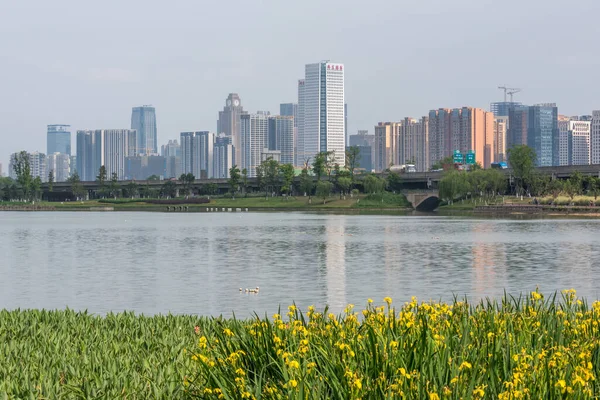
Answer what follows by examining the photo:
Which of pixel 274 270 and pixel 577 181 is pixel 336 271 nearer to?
pixel 274 270

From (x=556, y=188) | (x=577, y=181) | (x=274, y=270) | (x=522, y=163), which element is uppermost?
(x=522, y=163)

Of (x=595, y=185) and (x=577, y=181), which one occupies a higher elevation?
(x=577, y=181)

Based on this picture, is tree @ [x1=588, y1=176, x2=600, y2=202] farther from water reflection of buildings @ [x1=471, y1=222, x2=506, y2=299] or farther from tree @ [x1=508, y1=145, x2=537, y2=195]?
water reflection of buildings @ [x1=471, y1=222, x2=506, y2=299]

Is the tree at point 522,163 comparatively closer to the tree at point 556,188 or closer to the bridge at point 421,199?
the tree at point 556,188

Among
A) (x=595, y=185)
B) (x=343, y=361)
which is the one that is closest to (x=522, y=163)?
(x=595, y=185)

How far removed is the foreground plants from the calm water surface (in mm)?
10424

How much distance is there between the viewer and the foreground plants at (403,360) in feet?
28.1

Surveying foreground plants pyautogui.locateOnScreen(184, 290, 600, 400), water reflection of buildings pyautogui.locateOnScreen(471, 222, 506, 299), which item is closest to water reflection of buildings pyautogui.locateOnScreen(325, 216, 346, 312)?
water reflection of buildings pyautogui.locateOnScreen(471, 222, 506, 299)

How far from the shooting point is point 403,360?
956 centimetres

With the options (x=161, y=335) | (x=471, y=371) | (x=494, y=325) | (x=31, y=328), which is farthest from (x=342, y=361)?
(x=31, y=328)

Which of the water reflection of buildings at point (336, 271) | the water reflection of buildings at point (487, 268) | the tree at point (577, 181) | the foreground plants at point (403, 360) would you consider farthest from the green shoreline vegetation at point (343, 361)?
the tree at point (577, 181)

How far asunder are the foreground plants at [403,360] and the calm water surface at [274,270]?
1042cm

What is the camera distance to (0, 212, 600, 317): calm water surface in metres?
32.8

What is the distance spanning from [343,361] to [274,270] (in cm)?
3589
